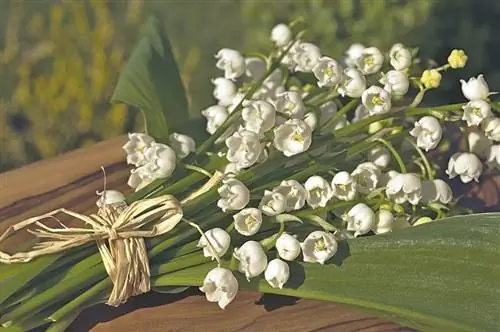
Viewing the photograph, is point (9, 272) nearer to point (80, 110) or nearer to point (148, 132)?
point (148, 132)

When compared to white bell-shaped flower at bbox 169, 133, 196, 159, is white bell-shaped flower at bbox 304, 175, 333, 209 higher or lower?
lower

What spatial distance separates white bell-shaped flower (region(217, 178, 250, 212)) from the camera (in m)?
0.64

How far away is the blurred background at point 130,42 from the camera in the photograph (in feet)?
3.81

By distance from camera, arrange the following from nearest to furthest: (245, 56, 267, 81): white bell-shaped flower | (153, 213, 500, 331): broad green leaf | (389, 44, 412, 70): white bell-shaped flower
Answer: (153, 213, 500, 331): broad green leaf < (389, 44, 412, 70): white bell-shaped flower < (245, 56, 267, 81): white bell-shaped flower

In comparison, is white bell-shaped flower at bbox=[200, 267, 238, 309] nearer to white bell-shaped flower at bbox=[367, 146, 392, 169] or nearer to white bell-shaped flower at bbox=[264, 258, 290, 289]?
white bell-shaped flower at bbox=[264, 258, 290, 289]

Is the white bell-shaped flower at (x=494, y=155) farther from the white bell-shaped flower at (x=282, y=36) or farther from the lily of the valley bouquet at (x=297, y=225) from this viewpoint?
the white bell-shaped flower at (x=282, y=36)

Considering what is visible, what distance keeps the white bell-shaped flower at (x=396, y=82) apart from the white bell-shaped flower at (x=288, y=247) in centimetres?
17

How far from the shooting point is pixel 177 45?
67.6 inches

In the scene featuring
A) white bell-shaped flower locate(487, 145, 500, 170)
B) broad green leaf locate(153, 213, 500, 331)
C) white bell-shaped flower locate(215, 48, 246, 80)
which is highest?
white bell-shaped flower locate(215, 48, 246, 80)

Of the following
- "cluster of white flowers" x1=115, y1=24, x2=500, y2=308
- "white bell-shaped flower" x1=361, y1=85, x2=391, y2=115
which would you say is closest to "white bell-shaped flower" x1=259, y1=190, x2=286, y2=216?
"cluster of white flowers" x1=115, y1=24, x2=500, y2=308

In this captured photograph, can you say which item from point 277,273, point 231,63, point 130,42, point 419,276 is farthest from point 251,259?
point 130,42

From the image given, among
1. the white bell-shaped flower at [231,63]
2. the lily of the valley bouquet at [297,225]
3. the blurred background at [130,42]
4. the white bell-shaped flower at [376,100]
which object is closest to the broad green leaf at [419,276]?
the lily of the valley bouquet at [297,225]

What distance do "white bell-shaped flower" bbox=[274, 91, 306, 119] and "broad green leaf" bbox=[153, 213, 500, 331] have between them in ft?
0.40

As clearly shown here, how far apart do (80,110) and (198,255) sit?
0.90 m
